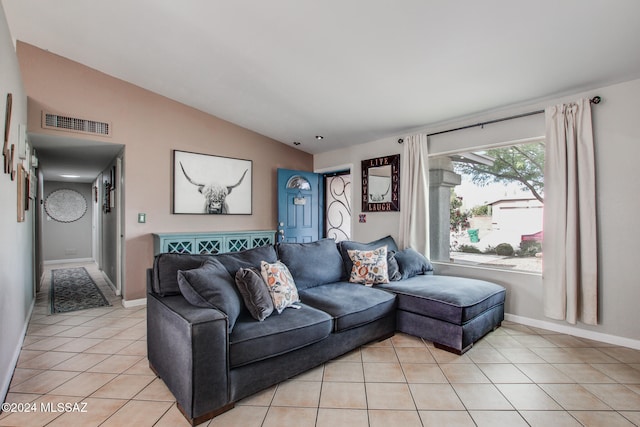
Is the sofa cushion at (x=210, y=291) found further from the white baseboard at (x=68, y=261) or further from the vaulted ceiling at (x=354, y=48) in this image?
the white baseboard at (x=68, y=261)

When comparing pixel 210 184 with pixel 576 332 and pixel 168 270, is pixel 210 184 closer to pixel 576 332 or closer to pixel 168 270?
pixel 168 270

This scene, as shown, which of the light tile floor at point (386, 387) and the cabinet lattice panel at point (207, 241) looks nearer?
the light tile floor at point (386, 387)

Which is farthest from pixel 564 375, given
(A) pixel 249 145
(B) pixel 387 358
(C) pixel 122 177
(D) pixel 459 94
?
(C) pixel 122 177

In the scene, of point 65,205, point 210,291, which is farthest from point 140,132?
point 65,205

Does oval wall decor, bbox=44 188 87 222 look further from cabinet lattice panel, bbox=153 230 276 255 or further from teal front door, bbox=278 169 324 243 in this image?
teal front door, bbox=278 169 324 243

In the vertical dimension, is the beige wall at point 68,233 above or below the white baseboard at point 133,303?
above

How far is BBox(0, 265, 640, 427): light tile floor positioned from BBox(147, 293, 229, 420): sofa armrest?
15 centimetres

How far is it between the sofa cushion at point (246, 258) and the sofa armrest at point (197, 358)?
1.69ft

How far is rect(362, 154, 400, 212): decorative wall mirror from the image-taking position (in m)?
4.36

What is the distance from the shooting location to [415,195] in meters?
4.01

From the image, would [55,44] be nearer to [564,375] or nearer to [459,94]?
[459,94]

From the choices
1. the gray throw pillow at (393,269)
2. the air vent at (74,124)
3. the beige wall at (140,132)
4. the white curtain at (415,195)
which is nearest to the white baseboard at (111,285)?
the beige wall at (140,132)

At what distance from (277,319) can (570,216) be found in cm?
278

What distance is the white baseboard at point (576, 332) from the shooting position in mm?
2648
